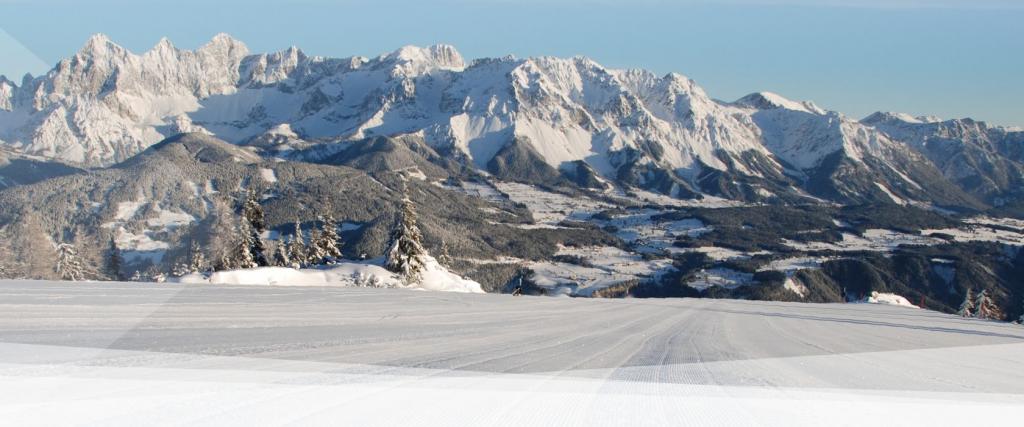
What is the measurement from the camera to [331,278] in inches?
944

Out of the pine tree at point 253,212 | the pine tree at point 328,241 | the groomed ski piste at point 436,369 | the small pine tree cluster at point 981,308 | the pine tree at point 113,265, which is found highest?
the pine tree at point 253,212

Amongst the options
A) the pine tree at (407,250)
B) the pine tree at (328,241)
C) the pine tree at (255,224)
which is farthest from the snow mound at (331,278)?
the pine tree at (328,241)

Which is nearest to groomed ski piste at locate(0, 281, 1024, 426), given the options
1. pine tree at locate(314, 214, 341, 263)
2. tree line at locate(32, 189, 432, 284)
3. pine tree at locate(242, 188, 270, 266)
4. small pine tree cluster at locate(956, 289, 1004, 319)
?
tree line at locate(32, 189, 432, 284)

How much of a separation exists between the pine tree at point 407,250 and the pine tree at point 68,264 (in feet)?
51.4

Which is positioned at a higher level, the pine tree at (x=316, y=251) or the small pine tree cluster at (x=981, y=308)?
the pine tree at (x=316, y=251)

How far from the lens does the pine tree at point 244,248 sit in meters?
32.8

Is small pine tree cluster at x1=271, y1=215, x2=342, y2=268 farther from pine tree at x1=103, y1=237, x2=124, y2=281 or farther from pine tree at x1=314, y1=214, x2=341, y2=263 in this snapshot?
pine tree at x1=103, y1=237, x2=124, y2=281

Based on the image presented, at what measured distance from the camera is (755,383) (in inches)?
228

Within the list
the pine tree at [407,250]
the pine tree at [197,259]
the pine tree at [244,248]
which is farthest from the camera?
the pine tree at [197,259]

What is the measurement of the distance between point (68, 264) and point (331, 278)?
58.0 ft

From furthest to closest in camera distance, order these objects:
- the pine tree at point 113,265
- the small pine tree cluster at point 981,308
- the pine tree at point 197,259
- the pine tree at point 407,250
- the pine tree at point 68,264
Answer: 1. the small pine tree cluster at point 981,308
2. the pine tree at point 113,265
3. the pine tree at point 197,259
4. the pine tree at point 68,264
5. the pine tree at point 407,250

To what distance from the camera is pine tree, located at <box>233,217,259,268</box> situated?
32844 mm

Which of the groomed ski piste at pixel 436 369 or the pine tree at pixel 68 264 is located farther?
the pine tree at pixel 68 264

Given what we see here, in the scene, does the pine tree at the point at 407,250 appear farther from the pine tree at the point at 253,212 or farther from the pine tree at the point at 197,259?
the pine tree at the point at 197,259
